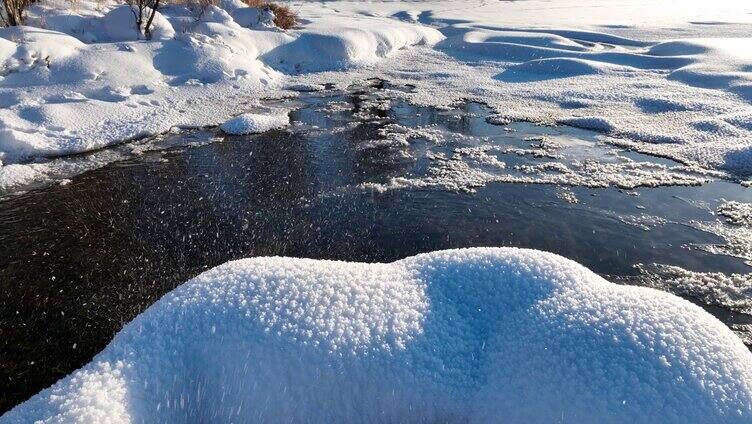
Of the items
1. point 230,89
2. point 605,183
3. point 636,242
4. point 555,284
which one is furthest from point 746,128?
point 230,89

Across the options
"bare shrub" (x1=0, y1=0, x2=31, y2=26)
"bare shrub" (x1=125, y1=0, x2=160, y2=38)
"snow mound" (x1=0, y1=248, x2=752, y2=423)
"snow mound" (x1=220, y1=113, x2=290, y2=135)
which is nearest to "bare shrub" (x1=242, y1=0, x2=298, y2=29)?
"bare shrub" (x1=125, y1=0, x2=160, y2=38)

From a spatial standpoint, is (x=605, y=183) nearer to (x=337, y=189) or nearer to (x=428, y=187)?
(x=428, y=187)

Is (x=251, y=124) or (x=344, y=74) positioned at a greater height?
(x=344, y=74)

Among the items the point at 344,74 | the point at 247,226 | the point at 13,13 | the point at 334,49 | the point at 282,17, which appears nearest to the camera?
the point at 247,226

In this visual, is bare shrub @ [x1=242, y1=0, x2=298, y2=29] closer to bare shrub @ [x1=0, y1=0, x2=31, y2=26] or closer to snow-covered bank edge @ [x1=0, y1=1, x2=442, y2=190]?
snow-covered bank edge @ [x1=0, y1=1, x2=442, y2=190]

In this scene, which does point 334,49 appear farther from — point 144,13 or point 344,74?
point 144,13

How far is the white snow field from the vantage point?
5.86 m

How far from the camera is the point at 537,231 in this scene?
13.1ft

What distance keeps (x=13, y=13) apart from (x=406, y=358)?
9239 mm

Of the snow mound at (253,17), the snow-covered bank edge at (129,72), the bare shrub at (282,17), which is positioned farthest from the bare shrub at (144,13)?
the bare shrub at (282,17)

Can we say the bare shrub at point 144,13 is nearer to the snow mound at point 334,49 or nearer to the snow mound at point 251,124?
the snow mound at point 334,49

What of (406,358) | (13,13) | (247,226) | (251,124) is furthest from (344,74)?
(406,358)

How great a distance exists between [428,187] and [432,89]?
169 inches

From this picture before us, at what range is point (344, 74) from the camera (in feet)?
31.9
